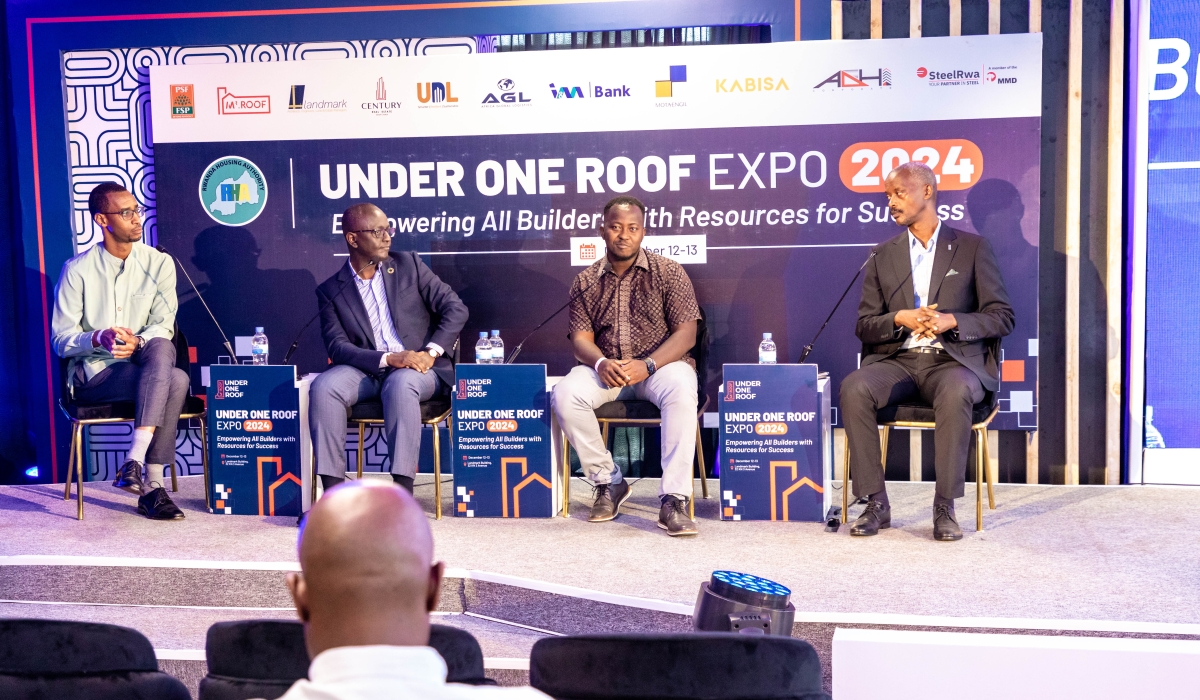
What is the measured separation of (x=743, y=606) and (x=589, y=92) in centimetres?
308

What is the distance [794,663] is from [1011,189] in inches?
151

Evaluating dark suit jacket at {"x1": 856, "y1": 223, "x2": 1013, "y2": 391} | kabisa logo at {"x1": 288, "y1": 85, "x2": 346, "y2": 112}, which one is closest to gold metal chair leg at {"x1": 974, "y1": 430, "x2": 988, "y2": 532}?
dark suit jacket at {"x1": 856, "y1": 223, "x2": 1013, "y2": 391}

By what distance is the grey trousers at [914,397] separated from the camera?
387 centimetres

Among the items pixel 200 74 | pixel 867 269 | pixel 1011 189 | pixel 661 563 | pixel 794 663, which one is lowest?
pixel 661 563

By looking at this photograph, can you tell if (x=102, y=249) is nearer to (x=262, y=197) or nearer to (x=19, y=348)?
(x=262, y=197)

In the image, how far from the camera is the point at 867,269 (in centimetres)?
429

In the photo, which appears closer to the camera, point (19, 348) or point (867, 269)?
point (867, 269)

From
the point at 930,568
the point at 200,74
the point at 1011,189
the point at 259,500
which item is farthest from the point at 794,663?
the point at 200,74

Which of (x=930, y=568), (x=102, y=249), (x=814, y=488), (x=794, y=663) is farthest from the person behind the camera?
(x=102, y=249)

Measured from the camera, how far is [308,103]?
507 cm

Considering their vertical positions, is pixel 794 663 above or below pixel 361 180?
below

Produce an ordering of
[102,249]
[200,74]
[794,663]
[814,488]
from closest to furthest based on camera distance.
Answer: [794,663] → [814,488] → [102,249] → [200,74]

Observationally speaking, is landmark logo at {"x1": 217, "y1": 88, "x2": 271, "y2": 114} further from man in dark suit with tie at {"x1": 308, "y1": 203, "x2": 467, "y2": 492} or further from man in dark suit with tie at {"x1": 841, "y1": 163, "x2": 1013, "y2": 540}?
man in dark suit with tie at {"x1": 841, "y1": 163, "x2": 1013, "y2": 540}

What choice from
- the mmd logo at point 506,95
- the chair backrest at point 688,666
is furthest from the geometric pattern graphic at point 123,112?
the chair backrest at point 688,666
